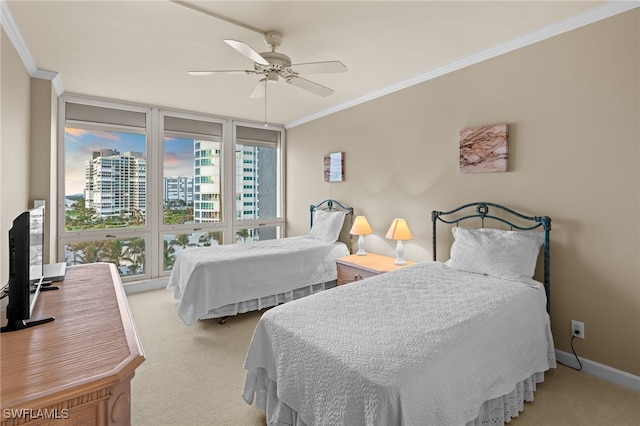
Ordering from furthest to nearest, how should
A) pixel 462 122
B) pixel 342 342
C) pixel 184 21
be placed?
pixel 462 122 < pixel 184 21 < pixel 342 342

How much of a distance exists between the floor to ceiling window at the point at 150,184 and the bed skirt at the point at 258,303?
1.84m

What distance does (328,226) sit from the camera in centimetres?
436

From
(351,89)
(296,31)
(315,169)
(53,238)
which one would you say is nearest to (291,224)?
(315,169)

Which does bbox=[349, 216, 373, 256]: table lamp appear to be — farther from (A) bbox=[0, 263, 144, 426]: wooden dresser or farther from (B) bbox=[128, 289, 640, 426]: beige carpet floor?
(A) bbox=[0, 263, 144, 426]: wooden dresser

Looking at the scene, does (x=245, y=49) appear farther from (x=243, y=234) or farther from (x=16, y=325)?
(x=243, y=234)

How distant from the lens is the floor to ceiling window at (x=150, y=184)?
407 cm

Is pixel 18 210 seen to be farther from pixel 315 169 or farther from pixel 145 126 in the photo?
pixel 315 169

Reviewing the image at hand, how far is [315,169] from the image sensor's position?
5.03 meters

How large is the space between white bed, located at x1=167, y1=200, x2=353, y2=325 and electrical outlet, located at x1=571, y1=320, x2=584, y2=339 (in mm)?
2420

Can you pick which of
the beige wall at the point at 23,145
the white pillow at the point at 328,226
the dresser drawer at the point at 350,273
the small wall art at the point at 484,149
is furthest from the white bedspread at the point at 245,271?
the small wall art at the point at 484,149

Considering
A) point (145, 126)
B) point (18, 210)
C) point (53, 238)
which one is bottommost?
point (53, 238)

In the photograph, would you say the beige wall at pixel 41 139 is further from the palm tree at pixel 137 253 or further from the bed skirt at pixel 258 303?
the bed skirt at pixel 258 303

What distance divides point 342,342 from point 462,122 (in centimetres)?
251

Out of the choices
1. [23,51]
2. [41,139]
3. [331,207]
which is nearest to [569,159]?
[331,207]
